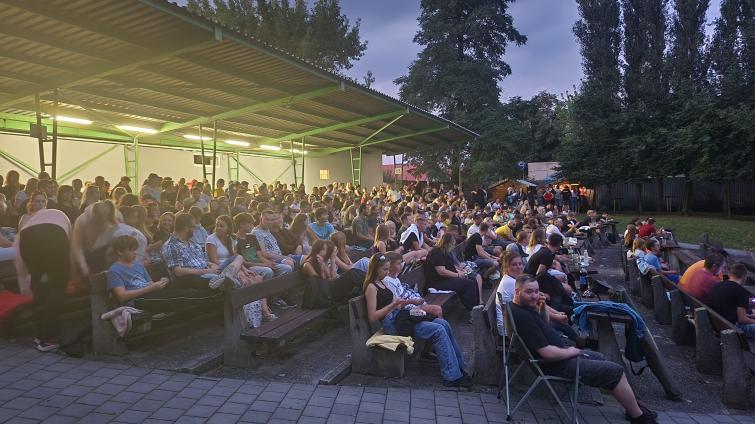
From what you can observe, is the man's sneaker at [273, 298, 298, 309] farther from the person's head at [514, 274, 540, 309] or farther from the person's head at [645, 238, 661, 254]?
the person's head at [645, 238, 661, 254]

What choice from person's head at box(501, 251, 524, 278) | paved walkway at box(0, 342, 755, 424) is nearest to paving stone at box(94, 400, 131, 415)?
paved walkway at box(0, 342, 755, 424)

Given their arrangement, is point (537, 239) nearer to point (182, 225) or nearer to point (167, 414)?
point (182, 225)

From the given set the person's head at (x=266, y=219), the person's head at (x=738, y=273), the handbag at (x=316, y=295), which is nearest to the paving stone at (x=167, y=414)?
the handbag at (x=316, y=295)

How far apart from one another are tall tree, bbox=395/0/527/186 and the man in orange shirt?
2660cm

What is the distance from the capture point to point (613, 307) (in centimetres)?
496

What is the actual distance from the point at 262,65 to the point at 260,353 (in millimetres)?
6763

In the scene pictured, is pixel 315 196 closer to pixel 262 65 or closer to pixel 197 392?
pixel 262 65

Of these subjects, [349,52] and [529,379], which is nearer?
[529,379]

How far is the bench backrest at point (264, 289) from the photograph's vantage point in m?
5.04

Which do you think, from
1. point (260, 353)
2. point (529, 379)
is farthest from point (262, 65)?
point (529, 379)

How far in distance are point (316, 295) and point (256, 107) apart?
844cm

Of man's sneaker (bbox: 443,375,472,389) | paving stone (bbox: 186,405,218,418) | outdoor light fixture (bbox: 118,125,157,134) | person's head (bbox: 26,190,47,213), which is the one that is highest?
outdoor light fixture (bbox: 118,125,157,134)

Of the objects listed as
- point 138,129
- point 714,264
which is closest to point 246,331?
point 714,264

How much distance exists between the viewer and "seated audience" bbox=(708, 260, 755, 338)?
5879 mm
